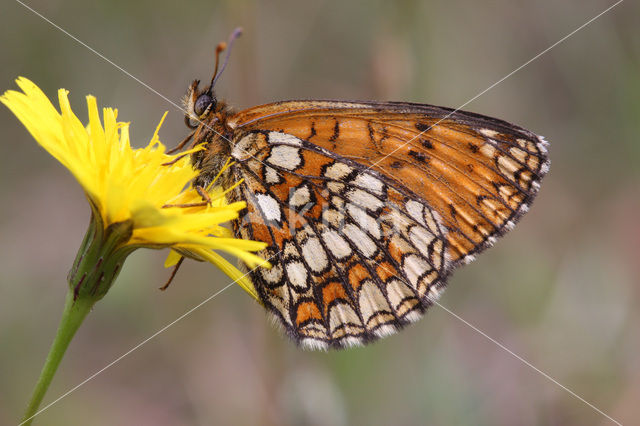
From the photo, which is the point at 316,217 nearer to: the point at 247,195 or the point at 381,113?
the point at 247,195

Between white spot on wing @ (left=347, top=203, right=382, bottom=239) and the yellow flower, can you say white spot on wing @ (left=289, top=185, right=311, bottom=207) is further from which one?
the yellow flower

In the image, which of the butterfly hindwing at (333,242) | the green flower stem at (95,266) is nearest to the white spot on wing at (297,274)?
the butterfly hindwing at (333,242)

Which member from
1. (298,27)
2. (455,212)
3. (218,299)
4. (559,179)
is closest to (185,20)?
(298,27)

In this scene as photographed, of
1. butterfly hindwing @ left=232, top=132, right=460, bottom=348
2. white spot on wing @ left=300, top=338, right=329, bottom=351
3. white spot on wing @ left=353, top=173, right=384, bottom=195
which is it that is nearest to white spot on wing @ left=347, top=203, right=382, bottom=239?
butterfly hindwing @ left=232, top=132, right=460, bottom=348

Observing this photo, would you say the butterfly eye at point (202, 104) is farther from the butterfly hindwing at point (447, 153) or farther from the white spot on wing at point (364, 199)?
the white spot on wing at point (364, 199)

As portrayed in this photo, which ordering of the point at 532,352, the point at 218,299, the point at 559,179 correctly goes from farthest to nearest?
the point at 559,179
the point at 218,299
the point at 532,352

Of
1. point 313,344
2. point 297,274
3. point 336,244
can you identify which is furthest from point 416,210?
point 313,344
